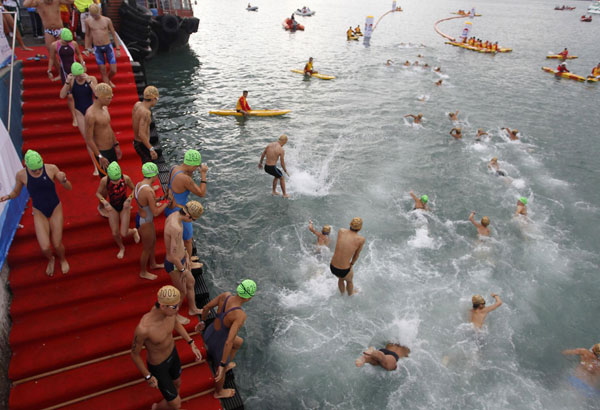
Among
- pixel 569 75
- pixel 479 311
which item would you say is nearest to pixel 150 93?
pixel 479 311

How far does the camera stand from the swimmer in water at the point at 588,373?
647cm

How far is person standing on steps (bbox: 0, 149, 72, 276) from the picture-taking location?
16.5 ft

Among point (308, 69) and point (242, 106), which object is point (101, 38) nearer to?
point (242, 106)

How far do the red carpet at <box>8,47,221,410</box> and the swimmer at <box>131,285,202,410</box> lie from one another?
0.76 meters

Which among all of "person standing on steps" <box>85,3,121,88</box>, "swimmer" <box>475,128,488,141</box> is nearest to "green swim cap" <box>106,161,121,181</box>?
"person standing on steps" <box>85,3,121,88</box>

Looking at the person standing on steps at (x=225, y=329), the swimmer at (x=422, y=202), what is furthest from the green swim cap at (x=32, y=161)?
the swimmer at (x=422, y=202)

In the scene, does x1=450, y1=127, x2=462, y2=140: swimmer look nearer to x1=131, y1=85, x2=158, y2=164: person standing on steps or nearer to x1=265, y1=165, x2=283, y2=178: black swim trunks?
x1=265, y1=165, x2=283, y2=178: black swim trunks

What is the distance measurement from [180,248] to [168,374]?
66.4 inches

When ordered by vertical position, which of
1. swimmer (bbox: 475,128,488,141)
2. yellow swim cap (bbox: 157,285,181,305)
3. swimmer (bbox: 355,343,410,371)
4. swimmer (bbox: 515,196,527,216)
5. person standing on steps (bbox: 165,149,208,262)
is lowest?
swimmer (bbox: 355,343,410,371)

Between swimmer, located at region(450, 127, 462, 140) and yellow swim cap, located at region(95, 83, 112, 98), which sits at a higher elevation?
yellow swim cap, located at region(95, 83, 112, 98)

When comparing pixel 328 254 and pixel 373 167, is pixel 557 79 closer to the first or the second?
Result: pixel 373 167

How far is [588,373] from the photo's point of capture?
260 inches

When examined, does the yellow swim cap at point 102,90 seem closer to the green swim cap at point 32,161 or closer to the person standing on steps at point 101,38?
the green swim cap at point 32,161

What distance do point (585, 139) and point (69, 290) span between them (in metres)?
22.6
